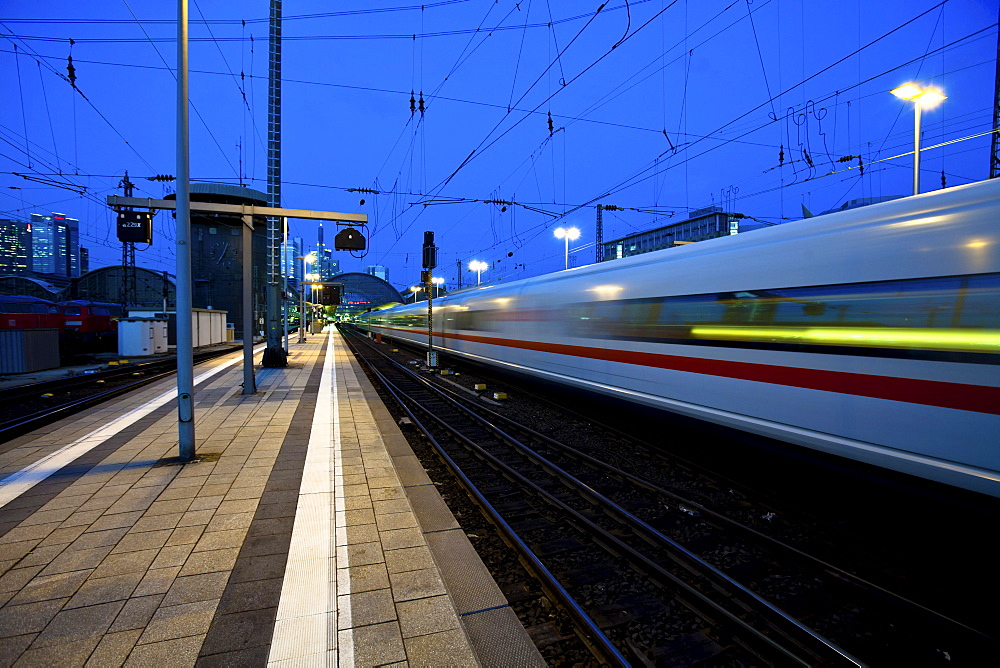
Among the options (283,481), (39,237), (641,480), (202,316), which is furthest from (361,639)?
(39,237)

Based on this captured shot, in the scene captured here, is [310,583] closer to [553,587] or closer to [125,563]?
[125,563]

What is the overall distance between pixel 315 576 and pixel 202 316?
2717 cm

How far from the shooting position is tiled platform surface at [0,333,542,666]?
245 centimetres

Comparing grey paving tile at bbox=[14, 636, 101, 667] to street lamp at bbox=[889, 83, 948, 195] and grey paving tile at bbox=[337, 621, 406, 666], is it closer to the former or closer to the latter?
grey paving tile at bbox=[337, 621, 406, 666]

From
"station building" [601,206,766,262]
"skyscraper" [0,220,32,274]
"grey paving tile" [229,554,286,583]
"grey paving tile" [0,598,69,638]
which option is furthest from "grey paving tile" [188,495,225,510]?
"skyscraper" [0,220,32,274]

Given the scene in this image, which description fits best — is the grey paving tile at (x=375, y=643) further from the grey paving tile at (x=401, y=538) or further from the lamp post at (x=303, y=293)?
the lamp post at (x=303, y=293)

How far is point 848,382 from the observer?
3.99 m

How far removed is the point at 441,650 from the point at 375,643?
0.36m

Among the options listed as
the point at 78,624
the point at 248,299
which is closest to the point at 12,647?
the point at 78,624

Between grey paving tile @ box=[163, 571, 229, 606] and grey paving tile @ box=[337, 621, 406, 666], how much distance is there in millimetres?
984

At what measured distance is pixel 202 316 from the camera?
25422mm

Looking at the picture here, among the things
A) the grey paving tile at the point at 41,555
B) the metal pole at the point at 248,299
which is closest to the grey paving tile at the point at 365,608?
the grey paving tile at the point at 41,555

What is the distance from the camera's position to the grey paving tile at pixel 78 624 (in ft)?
8.04

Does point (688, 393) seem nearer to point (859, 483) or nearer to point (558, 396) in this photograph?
point (859, 483)
